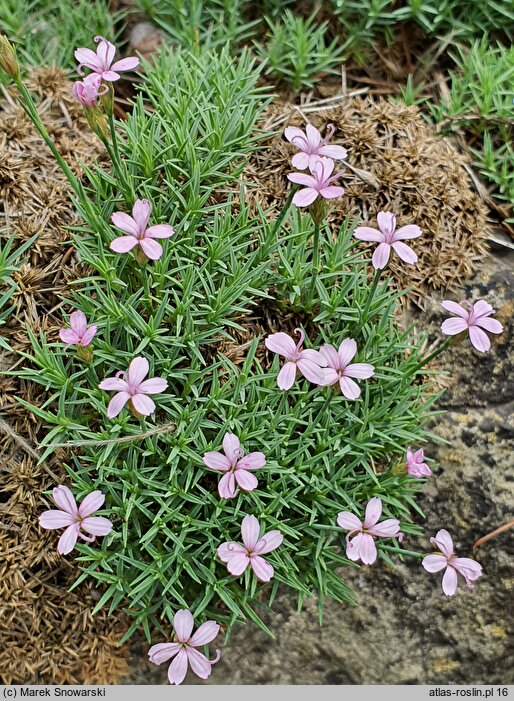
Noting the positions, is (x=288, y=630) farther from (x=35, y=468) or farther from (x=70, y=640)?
(x=35, y=468)

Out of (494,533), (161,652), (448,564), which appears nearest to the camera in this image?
(161,652)

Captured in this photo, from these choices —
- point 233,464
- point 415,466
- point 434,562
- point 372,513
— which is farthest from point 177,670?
point 415,466

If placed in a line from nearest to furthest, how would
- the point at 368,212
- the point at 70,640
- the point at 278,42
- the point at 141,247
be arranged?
the point at 141,247, the point at 70,640, the point at 368,212, the point at 278,42

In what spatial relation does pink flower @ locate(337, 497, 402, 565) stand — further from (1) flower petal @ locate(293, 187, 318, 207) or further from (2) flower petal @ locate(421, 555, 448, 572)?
(1) flower petal @ locate(293, 187, 318, 207)

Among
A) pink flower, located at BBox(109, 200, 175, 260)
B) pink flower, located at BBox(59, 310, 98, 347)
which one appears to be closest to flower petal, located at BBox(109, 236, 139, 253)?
pink flower, located at BBox(109, 200, 175, 260)

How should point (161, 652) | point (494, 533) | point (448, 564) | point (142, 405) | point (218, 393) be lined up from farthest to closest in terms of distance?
point (494, 533) → point (218, 393) → point (448, 564) → point (161, 652) → point (142, 405)

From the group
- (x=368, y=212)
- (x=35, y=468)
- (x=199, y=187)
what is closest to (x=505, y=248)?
(x=368, y=212)

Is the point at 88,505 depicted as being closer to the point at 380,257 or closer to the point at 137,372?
the point at 137,372
